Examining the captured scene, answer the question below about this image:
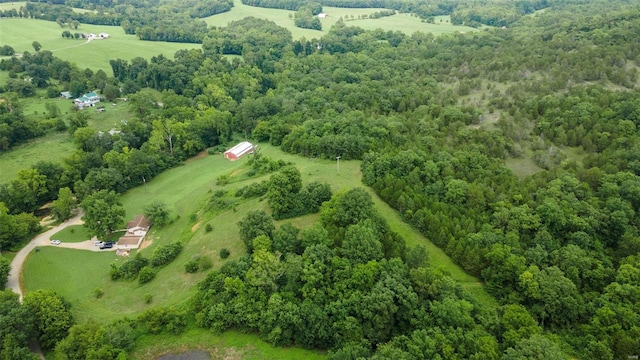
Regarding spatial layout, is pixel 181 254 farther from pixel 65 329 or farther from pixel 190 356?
pixel 190 356

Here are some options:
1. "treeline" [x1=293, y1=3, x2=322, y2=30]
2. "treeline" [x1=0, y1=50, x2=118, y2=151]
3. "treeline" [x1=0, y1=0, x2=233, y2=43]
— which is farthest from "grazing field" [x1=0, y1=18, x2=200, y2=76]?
"treeline" [x1=293, y1=3, x2=322, y2=30]

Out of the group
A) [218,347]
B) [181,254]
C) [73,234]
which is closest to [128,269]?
[181,254]

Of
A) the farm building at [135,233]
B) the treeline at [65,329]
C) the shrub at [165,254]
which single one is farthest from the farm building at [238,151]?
the treeline at [65,329]

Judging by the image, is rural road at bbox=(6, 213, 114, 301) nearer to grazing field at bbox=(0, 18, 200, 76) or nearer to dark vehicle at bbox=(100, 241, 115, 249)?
dark vehicle at bbox=(100, 241, 115, 249)

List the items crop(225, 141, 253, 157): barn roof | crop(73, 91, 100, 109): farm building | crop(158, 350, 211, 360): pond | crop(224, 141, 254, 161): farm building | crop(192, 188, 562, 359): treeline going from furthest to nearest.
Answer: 1. crop(73, 91, 100, 109): farm building
2. crop(225, 141, 253, 157): barn roof
3. crop(224, 141, 254, 161): farm building
4. crop(158, 350, 211, 360): pond
5. crop(192, 188, 562, 359): treeline

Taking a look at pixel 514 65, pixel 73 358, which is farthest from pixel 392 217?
pixel 514 65

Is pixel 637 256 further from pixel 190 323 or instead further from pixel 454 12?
pixel 454 12
